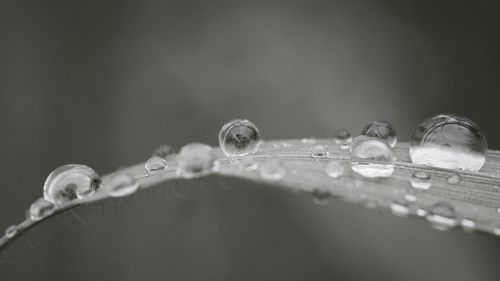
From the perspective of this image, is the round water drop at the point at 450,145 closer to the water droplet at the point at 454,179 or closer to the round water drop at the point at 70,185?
the water droplet at the point at 454,179

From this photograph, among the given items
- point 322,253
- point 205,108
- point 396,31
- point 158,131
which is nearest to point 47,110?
point 158,131

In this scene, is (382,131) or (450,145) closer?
(450,145)

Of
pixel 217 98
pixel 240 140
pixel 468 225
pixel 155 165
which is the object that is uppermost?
pixel 217 98

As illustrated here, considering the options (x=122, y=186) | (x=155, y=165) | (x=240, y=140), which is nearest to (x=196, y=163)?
(x=122, y=186)

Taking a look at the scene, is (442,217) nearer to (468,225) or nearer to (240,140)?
(468,225)

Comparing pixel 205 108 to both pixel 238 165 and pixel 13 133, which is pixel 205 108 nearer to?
pixel 13 133

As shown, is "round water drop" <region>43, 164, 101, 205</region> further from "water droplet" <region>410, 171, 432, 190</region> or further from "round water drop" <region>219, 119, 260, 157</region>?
"water droplet" <region>410, 171, 432, 190</region>
